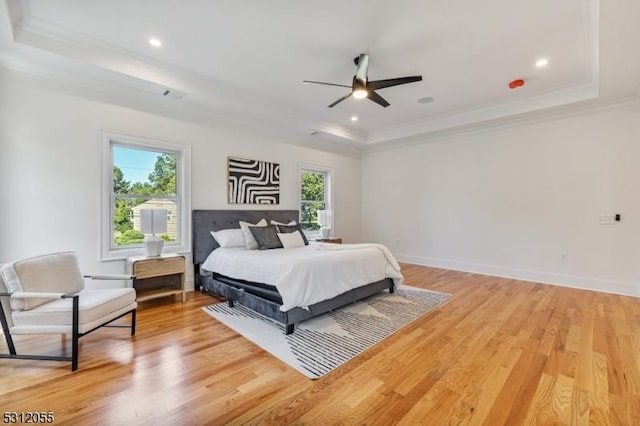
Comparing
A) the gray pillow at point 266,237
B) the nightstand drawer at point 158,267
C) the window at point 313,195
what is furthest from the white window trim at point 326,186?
the nightstand drawer at point 158,267

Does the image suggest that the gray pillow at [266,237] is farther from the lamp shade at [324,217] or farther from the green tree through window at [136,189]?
the lamp shade at [324,217]

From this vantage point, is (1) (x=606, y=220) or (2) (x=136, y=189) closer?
(2) (x=136, y=189)

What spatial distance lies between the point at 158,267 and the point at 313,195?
3.63 m

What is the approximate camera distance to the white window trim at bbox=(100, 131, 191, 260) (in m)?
3.65

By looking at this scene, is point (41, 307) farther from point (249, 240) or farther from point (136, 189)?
point (249, 240)

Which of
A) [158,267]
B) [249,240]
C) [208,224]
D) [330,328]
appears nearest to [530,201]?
[330,328]

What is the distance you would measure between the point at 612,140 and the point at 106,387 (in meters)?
6.79

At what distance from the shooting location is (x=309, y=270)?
2.95 meters

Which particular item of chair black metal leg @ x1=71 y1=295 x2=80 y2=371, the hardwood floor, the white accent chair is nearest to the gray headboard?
the hardwood floor

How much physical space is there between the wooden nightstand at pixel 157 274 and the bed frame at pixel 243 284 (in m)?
0.38

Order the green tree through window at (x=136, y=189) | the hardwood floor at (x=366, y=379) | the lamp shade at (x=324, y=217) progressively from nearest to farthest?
the hardwood floor at (x=366, y=379) < the green tree through window at (x=136, y=189) < the lamp shade at (x=324, y=217)

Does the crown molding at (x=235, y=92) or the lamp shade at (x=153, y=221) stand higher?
the crown molding at (x=235, y=92)

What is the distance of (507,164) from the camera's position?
5262 mm

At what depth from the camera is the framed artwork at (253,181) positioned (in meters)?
4.95
